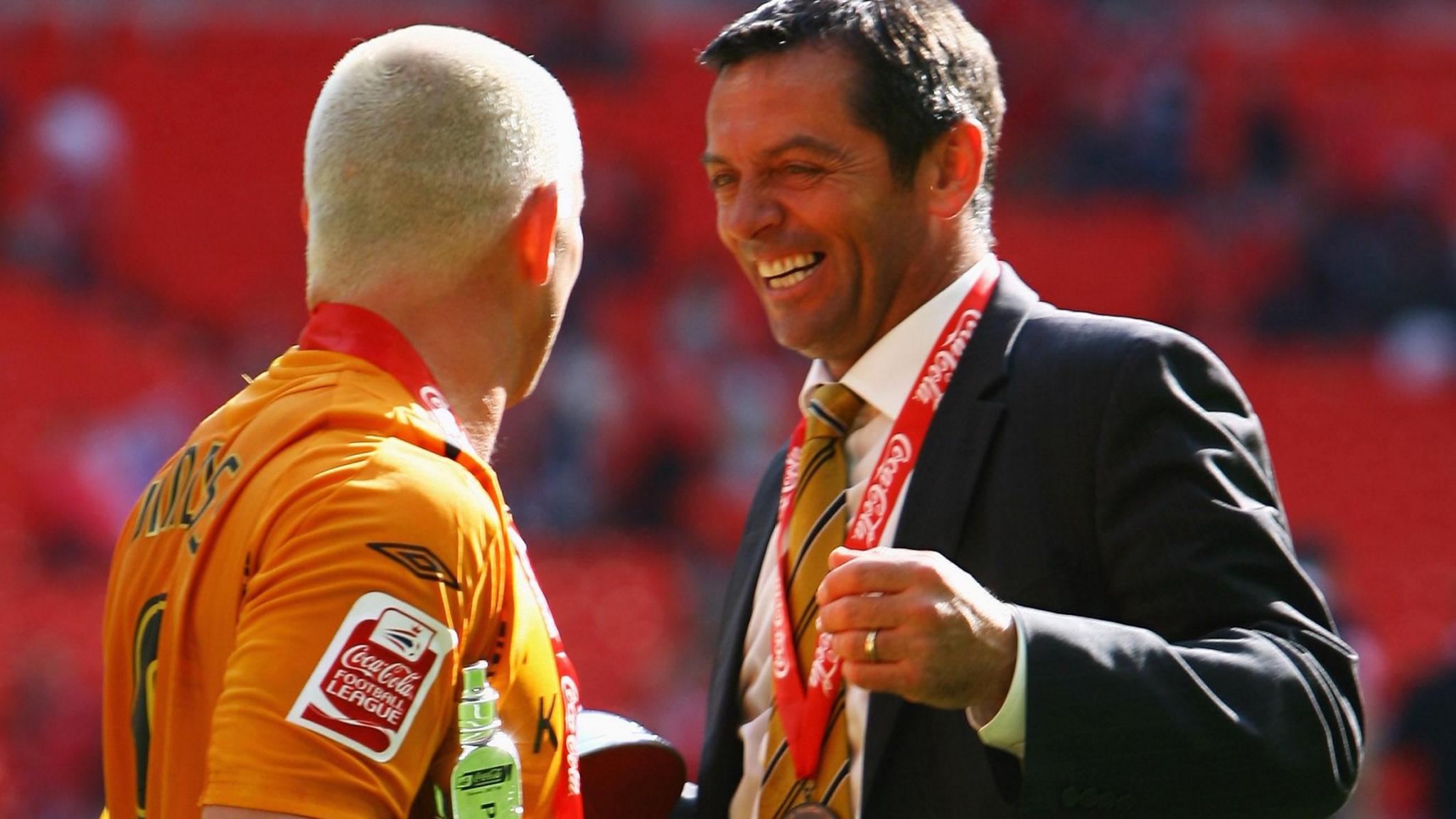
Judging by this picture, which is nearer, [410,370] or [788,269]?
[410,370]

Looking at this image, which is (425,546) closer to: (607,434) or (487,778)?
(487,778)

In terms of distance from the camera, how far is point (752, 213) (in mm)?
2699

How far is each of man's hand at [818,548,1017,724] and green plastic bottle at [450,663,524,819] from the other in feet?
1.19

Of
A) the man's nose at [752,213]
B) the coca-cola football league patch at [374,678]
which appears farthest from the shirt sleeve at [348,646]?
the man's nose at [752,213]

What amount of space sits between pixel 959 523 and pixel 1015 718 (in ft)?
1.47

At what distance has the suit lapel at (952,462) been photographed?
231 centimetres

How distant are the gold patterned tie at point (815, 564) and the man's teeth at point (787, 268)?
170 millimetres

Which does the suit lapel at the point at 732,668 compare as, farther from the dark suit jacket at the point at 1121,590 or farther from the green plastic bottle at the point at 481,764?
the green plastic bottle at the point at 481,764

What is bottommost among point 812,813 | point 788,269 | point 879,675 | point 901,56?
point 812,813

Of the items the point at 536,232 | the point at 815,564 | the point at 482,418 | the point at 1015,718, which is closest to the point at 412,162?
the point at 536,232

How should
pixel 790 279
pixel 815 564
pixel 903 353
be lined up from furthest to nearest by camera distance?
pixel 790 279 → pixel 903 353 → pixel 815 564

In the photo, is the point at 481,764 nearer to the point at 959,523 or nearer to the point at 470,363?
the point at 470,363

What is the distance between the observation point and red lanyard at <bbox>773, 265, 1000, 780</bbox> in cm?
237

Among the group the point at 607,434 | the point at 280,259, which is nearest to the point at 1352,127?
the point at 607,434
